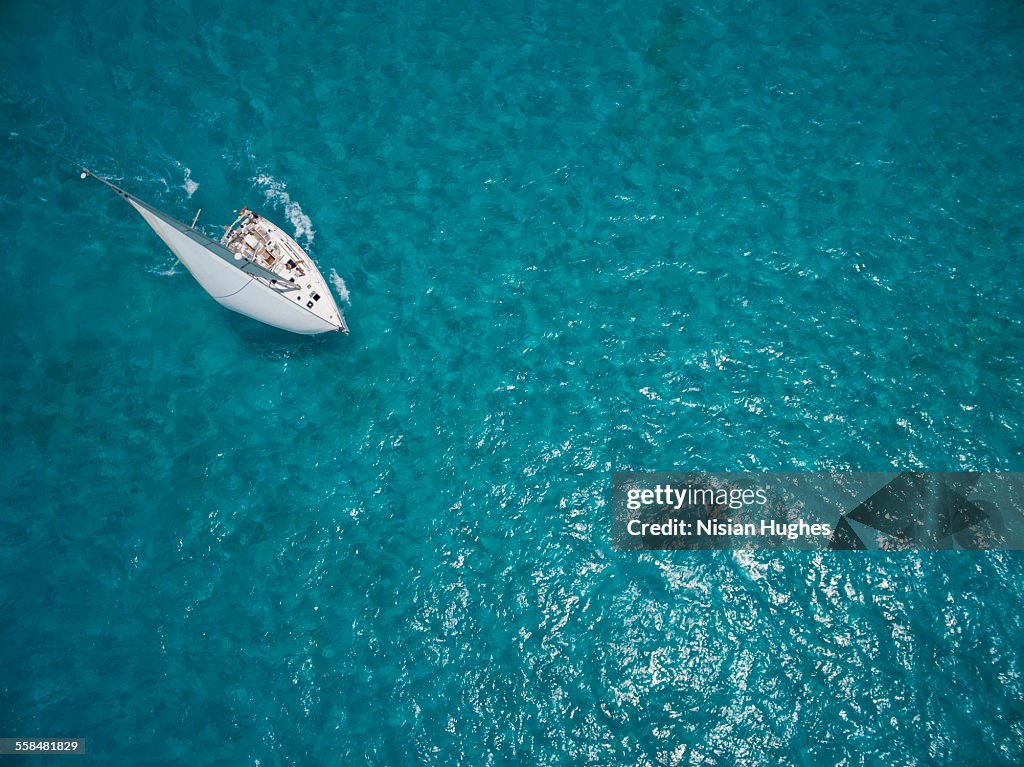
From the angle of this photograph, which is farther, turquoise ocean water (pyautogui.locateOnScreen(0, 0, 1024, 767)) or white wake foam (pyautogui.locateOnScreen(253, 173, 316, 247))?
white wake foam (pyautogui.locateOnScreen(253, 173, 316, 247))

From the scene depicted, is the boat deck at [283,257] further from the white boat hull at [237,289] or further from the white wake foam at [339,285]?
the white wake foam at [339,285]

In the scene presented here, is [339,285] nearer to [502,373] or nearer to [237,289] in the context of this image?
[237,289]

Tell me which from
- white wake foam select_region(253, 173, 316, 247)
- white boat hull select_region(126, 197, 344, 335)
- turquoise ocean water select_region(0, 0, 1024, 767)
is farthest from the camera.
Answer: white wake foam select_region(253, 173, 316, 247)

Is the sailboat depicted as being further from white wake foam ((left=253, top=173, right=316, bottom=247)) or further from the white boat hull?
white wake foam ((left=253, top=173, right=316, bottom=247))

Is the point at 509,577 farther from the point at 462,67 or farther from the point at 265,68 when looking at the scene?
the point at 265,68

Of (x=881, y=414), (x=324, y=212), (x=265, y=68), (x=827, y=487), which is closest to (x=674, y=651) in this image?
(x=827, y=487)

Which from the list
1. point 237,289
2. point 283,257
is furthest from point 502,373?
point 237,289

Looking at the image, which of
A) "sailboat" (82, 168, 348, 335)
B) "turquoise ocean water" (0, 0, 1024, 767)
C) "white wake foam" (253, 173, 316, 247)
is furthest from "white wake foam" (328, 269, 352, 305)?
"white wake foam" (253, 173, 316, 247)
